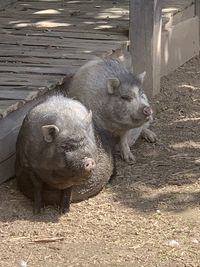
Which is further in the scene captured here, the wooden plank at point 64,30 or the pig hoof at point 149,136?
the wooden plank at point 64,30

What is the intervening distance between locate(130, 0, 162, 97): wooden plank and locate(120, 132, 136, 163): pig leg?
1571 millimetres

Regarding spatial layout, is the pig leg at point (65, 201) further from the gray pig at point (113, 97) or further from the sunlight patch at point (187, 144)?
the sunlight patch at point (187, 144)

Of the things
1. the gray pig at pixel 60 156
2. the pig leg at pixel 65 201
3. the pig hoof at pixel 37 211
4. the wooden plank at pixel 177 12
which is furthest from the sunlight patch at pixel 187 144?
the wooden plank at pixel 177 12

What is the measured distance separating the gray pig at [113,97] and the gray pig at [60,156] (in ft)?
1.50

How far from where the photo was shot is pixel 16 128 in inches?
266

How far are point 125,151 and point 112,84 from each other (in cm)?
60

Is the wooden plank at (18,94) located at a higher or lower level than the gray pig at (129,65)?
higher

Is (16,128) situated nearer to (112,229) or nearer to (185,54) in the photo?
(112,229)

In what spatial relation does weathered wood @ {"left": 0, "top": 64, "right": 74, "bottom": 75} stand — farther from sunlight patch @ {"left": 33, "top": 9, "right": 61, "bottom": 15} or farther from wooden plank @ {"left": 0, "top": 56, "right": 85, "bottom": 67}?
sunlight patch @ {"left": 33, "top": 9, "right": 61, "bottom": 15}

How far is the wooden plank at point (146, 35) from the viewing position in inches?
Result: 336

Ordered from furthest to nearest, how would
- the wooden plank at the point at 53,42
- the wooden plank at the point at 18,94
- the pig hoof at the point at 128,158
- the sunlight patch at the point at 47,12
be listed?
the sunlight patch at the point at 47,12
the wooden plank at the point at 53,42
the pig hoof at the point at 128,158
the wooden plank at the point at 18,94

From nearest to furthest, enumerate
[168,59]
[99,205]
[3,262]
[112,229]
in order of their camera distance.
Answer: [3,262] → [112,229] → [99,205] → [168,59]

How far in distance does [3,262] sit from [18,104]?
1559mm

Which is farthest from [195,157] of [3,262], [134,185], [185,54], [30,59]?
[185,54]
